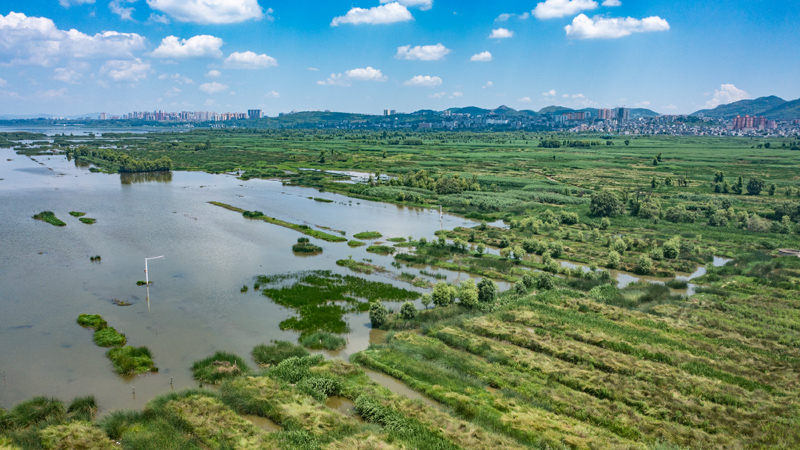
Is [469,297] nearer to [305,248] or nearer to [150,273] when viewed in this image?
[305,248]

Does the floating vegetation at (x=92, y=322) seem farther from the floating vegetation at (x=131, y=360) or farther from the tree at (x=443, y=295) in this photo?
the tree at (x=443, y=295)

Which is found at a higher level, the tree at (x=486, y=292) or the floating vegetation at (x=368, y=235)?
the floating vegetation at (x=368, y=235)

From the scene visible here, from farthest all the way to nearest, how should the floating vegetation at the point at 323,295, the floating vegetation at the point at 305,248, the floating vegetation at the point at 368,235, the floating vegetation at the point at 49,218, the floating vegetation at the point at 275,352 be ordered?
the floating vegetation at the point at 49,218
the floating vegetation at the point at 368,235
the floating vegetation at the point at 305,248
the floating vegetation at the point at 323,295
the floating vegetation at the point at 275,352

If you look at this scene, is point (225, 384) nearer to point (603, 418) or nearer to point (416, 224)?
point (603, 418)

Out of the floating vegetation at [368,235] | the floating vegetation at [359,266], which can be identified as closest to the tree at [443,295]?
the floating vegetation at [359,266]

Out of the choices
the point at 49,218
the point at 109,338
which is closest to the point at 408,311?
the point at 109,338

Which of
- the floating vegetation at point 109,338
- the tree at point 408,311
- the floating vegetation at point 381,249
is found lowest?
the floating vegetation at point 109,338

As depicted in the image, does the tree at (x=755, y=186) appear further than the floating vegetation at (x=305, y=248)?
Yes
